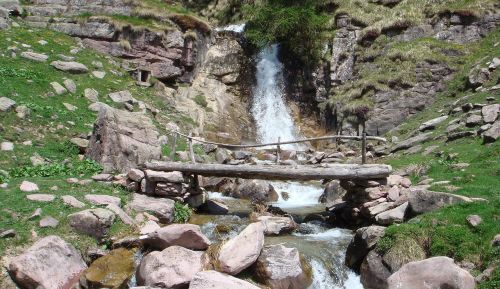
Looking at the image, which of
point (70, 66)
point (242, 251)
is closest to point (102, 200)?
point (242, 251)

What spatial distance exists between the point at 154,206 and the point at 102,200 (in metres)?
1.59

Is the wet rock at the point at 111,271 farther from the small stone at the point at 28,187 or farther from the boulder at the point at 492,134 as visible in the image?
the boulder at the point at 492,134

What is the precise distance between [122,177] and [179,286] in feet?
20.2

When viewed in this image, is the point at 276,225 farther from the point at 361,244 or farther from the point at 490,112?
the point at 490,112

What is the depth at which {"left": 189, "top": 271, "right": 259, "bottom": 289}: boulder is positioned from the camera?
8648mm

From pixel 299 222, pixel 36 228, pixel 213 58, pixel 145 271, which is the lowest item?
pixel 299 222

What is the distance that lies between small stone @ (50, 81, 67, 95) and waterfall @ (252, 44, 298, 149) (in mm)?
12601

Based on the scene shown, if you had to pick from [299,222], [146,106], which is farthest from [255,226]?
[146,106]

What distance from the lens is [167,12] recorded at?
30.8 metres

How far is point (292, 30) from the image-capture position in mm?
33469

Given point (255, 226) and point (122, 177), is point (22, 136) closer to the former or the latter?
point (122, 177)

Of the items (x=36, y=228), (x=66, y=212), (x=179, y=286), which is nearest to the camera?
(x=179, y=286)

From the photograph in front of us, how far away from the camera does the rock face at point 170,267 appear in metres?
9.36

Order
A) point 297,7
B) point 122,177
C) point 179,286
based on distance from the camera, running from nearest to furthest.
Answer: point 179,286, point 122,177, point 297,7
